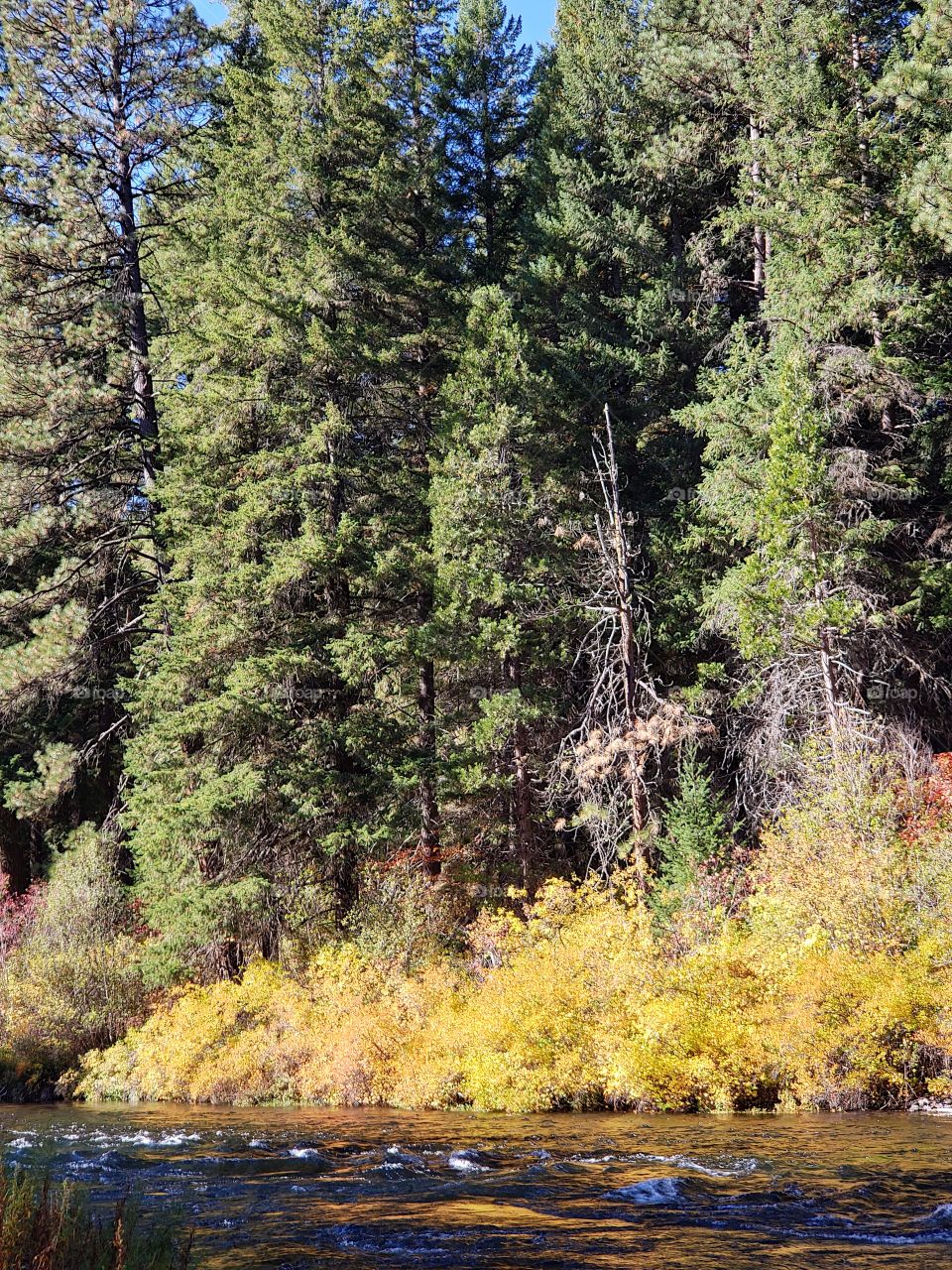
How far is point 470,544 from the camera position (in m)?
21.4

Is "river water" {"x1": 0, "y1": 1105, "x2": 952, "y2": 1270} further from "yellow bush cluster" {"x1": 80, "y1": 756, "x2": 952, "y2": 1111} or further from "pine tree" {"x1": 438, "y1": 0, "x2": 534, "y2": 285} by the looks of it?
"pine tree" {"x1": 438, "y1": 0, "x2": 534, "y2": 285}

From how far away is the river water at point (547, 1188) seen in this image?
6641 millimetres

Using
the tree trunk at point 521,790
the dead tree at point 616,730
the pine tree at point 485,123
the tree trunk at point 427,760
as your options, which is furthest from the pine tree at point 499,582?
the pine tree at point 485,123

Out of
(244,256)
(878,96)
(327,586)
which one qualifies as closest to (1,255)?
(244,256)

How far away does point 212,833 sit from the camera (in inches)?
805

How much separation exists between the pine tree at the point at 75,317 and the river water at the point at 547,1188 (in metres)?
14.1

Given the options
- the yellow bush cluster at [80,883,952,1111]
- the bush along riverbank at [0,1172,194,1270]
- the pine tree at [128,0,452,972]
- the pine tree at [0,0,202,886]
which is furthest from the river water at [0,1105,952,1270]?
the pine tree at [0,0,202,886]

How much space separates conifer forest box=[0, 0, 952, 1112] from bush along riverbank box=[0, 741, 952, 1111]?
0.09m

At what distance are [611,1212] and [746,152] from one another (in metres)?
22.7

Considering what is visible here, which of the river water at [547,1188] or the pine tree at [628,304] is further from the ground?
the pine tree at [628,304]

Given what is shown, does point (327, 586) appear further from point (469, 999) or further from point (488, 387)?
point (469, 999)

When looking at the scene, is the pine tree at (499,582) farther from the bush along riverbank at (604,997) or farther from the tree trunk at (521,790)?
the bush along riverbank at (604,997)

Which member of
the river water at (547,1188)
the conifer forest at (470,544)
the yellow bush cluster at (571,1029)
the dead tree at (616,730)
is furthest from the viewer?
the dead tree at (616,730)

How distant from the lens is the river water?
21.8 feet
